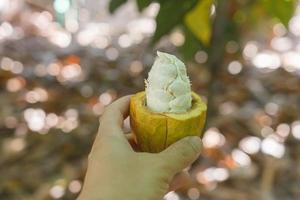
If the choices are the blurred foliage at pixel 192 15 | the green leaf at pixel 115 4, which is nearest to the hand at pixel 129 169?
the blurred foliage at pixel 192 15

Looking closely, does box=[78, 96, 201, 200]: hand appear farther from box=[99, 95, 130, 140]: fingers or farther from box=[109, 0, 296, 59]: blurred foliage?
box=[109, 0, 296, 59]: blurred foliage

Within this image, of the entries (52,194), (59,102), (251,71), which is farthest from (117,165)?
(251,71)

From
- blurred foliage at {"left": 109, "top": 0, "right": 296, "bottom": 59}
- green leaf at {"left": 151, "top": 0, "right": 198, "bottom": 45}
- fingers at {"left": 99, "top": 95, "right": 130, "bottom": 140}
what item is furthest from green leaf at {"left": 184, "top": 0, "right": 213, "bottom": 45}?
fingers at {"left": 99, "top": 95, "right": 130, "bottom": 140}

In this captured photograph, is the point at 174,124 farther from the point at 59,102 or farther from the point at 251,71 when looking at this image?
the point at 251,71

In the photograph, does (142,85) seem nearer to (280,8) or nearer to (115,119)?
(280,8)

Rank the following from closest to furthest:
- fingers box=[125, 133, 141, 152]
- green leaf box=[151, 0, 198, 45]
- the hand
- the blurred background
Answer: the hand, fingers box=[125, 133, 141, 152], green leaf box=[151, 0, 198, 45], the blurred background

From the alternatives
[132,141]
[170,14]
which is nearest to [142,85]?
[170,14]

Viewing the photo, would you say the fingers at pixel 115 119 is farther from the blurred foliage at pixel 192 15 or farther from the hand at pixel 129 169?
the blurred foliage at pixel 192 15
